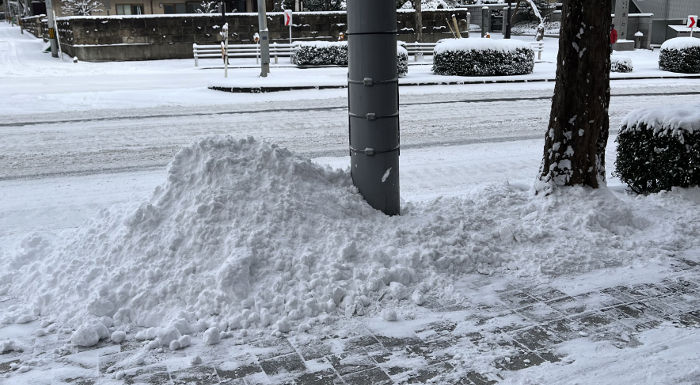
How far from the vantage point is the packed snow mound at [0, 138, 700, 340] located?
4.14 metres

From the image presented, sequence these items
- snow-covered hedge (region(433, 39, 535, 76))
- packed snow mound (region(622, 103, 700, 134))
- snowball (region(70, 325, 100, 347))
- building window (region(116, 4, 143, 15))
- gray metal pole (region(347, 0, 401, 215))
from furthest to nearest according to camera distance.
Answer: building window (region(116, 4, 143, 15)) < snow-covered hedge (region(433, 39, 535, 76)) < packed snow mound (region(622, 103, 700, 134)) < gray metal pole (region(347, 0, 401, 215)) < snowball (region(70, 325, 100, 347))

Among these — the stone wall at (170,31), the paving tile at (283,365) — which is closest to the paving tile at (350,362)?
the paving tile at (283,365)

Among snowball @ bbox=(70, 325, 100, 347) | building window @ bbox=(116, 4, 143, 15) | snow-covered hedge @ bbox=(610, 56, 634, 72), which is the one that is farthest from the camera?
building window @ bbox=(116, 4, 143, 15)

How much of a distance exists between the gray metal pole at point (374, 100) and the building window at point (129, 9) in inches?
1600

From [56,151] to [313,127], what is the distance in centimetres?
450

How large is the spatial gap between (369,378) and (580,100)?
3.53 metres

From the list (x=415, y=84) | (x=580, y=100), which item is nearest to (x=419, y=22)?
(x=415, y=84)

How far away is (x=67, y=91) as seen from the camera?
18.0 meters

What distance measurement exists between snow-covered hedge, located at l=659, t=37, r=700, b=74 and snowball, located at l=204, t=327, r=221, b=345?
2366 centimetres

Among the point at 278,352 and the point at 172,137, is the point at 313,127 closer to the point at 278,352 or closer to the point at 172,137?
the point at 172,137

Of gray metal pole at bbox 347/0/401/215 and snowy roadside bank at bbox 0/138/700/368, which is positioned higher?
gray metal pole at bbox 347/0/401/215

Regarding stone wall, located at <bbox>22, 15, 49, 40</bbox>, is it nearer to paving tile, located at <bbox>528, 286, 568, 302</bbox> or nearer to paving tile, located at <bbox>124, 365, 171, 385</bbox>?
paving tile, located at <bbox>124, 365, 171, 385</bbox>

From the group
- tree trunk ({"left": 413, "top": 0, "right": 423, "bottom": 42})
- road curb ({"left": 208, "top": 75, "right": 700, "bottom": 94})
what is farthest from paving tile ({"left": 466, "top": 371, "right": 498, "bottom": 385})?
tree trunk ({"left": 413, "top": 0, "right": 423, "bottom": 42})

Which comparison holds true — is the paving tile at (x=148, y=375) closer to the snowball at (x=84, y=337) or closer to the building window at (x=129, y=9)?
the snowball at (x=84, y=337)
